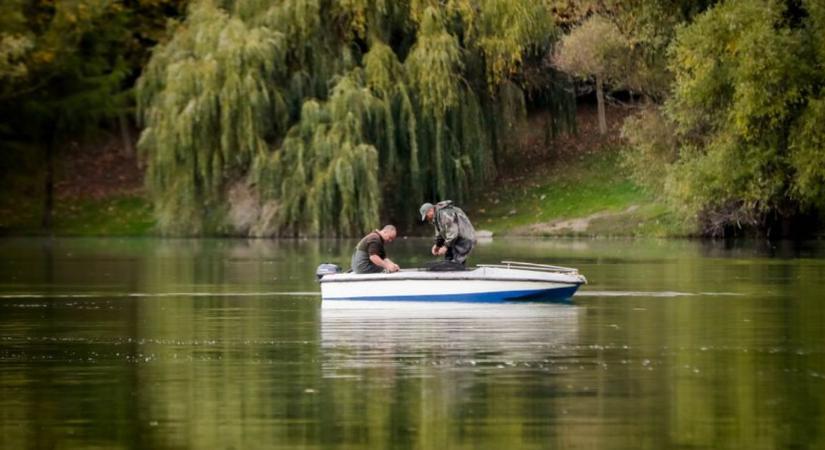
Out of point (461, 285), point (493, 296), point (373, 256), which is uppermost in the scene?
point (373, 256)

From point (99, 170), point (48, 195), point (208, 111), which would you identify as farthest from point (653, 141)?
point (99, 170)

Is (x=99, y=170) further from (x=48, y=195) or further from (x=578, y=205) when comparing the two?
(x=578, y=205)

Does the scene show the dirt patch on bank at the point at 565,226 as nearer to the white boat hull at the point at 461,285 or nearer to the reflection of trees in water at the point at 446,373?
the white boat hull at the point at 461,285

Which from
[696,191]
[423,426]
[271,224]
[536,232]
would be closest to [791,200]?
[696,191]

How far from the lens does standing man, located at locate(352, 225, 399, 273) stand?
1219 inches

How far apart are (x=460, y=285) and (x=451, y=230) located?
0.97m

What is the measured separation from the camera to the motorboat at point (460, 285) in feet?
99.6

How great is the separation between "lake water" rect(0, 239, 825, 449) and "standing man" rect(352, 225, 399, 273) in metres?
0.65

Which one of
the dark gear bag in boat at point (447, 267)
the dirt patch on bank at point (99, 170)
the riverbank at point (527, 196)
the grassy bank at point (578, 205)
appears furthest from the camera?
the dirt patch on bank at point (99, 170)

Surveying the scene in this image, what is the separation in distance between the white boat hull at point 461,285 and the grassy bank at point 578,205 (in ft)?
87.0

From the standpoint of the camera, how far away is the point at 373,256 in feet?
102

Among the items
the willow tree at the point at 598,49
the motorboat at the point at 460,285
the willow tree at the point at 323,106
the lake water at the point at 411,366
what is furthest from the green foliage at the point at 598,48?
the motorboat at the point at 460,285

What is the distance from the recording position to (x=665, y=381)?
62.1 ft

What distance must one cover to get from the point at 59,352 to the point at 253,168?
3620 cm
